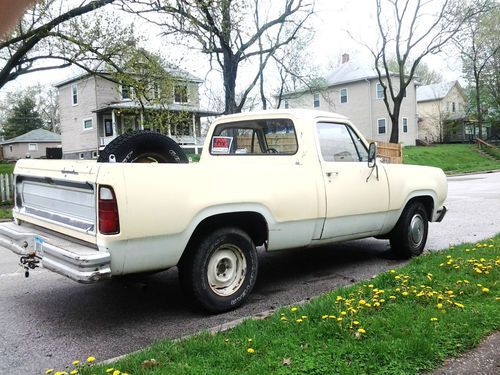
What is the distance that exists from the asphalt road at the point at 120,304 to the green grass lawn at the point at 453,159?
2411cm

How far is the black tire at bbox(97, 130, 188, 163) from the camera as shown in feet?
17.4

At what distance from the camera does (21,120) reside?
215ft

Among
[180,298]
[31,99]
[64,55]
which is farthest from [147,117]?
[31,99]

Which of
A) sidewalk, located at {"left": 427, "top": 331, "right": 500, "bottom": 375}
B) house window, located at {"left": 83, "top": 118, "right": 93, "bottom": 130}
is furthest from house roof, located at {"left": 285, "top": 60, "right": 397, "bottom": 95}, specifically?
sidewalk, located at {"left": 427, "top": 331, "right": 500, "bottom": 375}

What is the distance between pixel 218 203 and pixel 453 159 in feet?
119

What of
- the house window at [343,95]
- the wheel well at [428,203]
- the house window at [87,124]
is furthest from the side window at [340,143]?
the house window at [343,95]

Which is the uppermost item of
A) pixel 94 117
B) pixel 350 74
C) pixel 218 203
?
pixel 350 74

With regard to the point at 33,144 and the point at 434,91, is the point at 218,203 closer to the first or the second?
the point at 434,91

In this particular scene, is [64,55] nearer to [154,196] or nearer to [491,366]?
[154,196]

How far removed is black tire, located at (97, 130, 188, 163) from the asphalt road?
52.9 inches

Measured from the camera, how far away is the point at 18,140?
56.8m

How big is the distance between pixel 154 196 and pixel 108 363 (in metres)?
1.31

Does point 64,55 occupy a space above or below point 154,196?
above

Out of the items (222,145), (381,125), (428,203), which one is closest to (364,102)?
(381,125)
